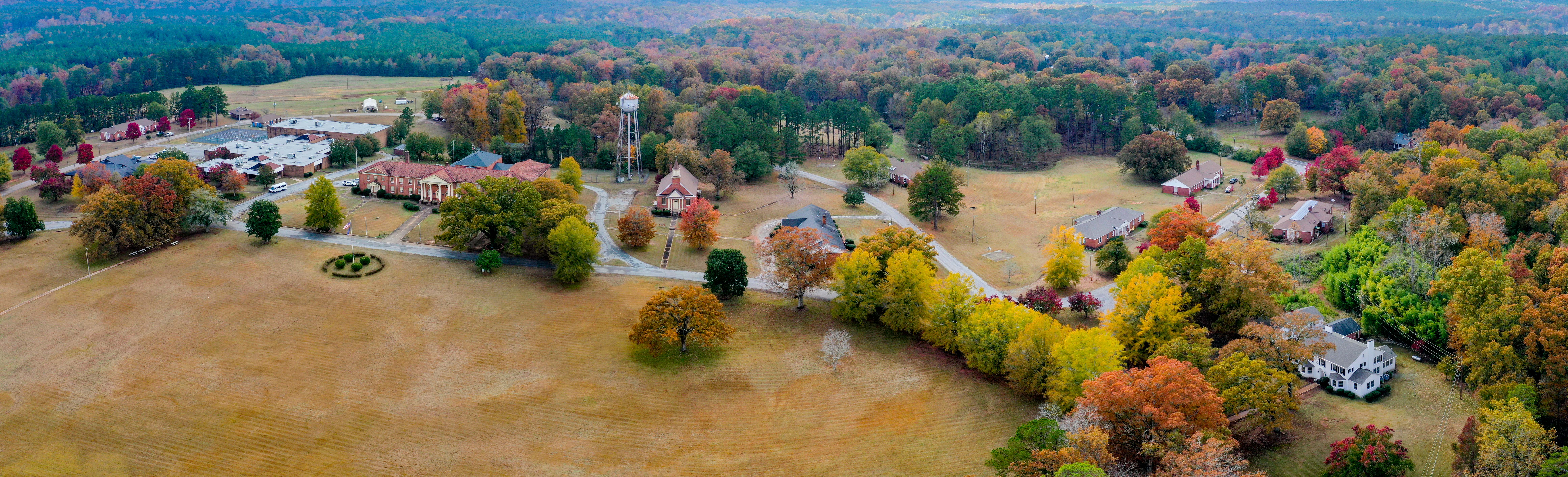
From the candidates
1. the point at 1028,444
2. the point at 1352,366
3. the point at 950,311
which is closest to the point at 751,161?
the point at 950,311

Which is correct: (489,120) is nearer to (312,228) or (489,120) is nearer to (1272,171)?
(312,228)

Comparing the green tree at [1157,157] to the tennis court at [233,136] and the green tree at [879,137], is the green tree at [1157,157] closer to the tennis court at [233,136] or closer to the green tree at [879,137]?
the green tree at [879,137]

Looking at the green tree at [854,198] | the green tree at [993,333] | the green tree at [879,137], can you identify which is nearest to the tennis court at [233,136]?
the green tree at [854,198]

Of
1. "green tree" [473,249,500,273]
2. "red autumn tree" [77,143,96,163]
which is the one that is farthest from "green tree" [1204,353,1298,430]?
"red autumn tree" [77,143,96,163]

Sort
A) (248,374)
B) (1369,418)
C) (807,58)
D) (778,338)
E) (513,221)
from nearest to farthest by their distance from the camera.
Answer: (1369,418) < (248,374) < (778,338) < (513,221) < (807,58)

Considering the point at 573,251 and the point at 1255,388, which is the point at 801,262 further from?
the point at 1255,388

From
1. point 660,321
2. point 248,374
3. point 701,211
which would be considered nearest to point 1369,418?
point 660,321

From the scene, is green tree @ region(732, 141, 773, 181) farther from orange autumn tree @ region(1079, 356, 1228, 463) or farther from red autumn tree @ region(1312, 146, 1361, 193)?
→ orange autumn tree @ region(1079, 356, 1228, 463)
